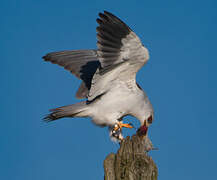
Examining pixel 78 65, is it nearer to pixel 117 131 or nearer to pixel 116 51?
pixel 116 51

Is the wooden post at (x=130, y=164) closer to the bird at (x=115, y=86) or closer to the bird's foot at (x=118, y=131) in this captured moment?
the bird at (x=115, y=86)

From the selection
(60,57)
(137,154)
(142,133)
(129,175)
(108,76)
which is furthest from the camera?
(60,57)

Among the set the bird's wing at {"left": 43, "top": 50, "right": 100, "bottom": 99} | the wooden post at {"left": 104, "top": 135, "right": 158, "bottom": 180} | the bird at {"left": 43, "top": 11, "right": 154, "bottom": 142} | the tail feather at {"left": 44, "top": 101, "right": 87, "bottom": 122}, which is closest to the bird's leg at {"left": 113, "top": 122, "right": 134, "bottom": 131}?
the bird at {"left": 43, "top": 11, "right": 154, "bottom": 142}

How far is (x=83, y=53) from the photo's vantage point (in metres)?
9.66

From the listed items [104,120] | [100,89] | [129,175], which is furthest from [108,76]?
[129,175]

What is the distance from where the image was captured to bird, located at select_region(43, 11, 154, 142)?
22.5 feet

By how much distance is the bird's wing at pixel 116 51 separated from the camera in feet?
22.3

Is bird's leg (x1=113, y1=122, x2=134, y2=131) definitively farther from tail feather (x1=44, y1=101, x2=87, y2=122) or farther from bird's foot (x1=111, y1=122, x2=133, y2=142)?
tail feather (x1=44, y1=101, x2=87, y2=122)

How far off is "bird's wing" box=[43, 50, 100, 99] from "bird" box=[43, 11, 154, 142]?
3.41ft

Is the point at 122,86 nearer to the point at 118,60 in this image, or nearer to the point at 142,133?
the point at 118,60

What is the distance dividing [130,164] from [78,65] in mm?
4839

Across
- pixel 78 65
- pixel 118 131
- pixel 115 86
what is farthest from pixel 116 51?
pixel 78 65

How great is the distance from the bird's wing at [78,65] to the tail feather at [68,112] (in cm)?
103

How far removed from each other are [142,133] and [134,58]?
5.05ft
